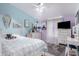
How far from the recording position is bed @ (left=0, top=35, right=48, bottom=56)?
5.71 ft

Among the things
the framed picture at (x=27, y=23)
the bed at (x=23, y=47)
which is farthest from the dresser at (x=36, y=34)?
the framed picture at (x=27, y=23)

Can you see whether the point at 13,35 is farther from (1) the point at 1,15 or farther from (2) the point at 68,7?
(2) the point at 68,7

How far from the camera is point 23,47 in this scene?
177cm

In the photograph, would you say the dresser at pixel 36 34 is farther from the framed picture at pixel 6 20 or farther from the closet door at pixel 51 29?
the framed picture at pixel 6 20

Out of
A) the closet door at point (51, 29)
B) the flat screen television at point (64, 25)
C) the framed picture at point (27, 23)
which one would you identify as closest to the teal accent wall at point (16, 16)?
the framed picture at point (27, 23)

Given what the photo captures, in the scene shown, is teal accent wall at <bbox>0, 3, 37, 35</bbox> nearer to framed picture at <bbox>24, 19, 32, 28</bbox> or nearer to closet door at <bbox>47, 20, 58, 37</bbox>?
framed picture at <bbox>24, 19, 32, 28</bbox>

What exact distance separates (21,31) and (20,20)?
17cm

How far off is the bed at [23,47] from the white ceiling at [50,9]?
0.40 m

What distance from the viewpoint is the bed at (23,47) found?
1739 millimetres

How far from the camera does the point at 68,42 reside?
177 centimetres

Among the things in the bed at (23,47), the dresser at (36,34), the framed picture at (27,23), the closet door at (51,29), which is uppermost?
the framed picture at (27,23)

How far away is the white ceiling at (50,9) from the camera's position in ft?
5.89

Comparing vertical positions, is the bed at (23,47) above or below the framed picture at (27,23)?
below

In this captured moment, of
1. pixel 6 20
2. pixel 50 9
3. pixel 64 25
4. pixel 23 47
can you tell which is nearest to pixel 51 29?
pixel 64 25
